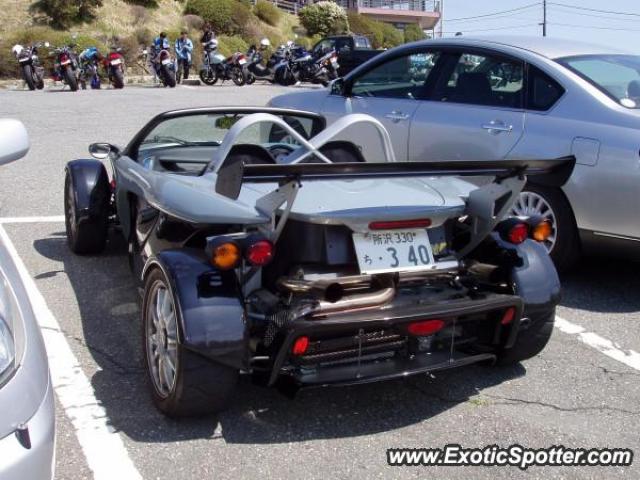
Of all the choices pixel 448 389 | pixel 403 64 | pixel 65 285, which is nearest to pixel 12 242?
pixel 65 285

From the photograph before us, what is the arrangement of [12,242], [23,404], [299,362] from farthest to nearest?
1. [12,242]
2. [299,362]
3. [23,404]

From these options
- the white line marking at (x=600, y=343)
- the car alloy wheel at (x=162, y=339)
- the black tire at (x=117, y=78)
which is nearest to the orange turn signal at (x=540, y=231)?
the white line marking at (x=600, y=343)

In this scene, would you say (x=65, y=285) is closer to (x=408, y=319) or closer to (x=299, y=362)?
(x=299, y=362)

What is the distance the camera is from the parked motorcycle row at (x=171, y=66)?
21047 millimetres

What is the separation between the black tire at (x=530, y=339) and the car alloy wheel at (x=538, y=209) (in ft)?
4.49

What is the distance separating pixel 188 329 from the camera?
2953 millimetres

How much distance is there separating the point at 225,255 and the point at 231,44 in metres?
29.7

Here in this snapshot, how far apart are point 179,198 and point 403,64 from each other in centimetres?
345

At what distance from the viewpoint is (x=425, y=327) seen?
313 cm

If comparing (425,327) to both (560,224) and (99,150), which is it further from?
(99,150)

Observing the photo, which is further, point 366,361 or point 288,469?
point 366,361

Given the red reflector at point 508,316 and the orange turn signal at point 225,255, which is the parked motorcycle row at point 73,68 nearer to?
the orange turn signal at point 225,255

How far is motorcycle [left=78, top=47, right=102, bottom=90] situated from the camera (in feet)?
72.2

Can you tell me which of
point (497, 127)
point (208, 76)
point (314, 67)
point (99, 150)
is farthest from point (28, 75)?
point (497, 127)
